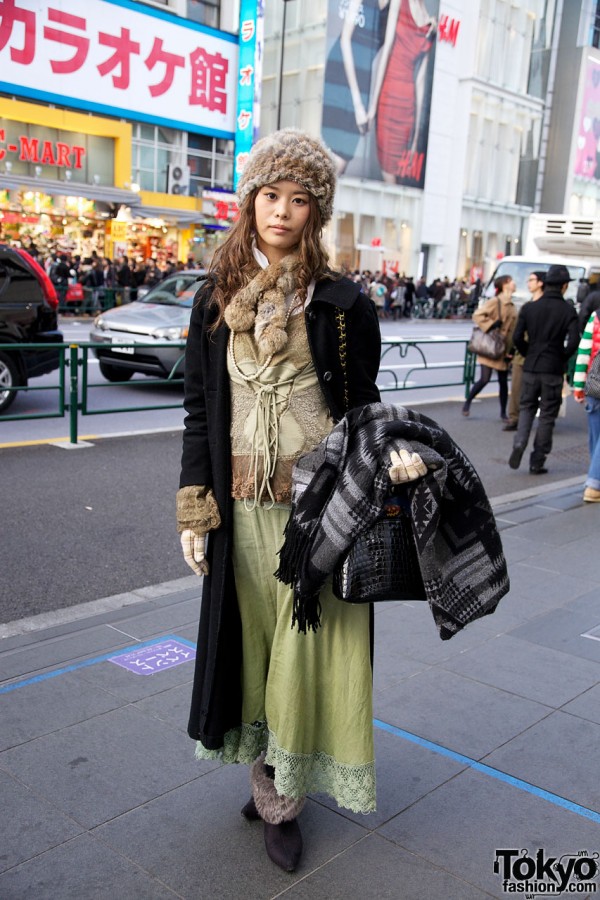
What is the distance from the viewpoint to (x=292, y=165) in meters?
2.52

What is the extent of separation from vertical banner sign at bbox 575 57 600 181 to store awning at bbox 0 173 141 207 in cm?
3859

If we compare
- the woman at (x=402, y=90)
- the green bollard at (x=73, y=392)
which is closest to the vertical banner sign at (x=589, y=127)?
the woman at (x=402, y=90)

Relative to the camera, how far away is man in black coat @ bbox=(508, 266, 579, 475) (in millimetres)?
8398

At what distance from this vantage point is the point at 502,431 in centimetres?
1101

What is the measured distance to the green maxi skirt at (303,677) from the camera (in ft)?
8.41

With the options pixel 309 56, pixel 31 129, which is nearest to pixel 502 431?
pixel 31 129

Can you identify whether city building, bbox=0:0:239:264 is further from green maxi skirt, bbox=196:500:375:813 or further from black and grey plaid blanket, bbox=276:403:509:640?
black and grey plaid blanket, bbox=276:403:509:640

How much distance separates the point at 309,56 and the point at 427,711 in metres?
41.0

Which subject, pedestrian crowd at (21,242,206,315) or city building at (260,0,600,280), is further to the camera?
city building at (260,0,600,280)

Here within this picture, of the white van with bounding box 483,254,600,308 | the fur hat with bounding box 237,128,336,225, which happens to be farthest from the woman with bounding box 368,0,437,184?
the fur hat with bounding box 237,128,336,225

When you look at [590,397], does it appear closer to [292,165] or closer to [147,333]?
[292,165]

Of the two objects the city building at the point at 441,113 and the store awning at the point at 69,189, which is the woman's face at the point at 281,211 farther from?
the city building at the point at 441,113

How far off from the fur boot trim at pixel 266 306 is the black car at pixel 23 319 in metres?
7.39

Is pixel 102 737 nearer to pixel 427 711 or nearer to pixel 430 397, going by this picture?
pixel 427 711
